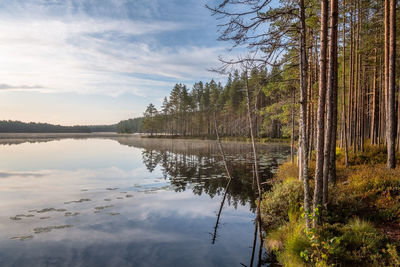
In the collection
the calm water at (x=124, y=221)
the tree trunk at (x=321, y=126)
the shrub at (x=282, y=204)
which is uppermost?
the tree trunk at (x=321, y=126)

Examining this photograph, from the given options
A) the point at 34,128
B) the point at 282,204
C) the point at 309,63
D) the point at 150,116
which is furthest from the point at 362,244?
the point at 34,128

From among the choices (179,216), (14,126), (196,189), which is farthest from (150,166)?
(14,126)

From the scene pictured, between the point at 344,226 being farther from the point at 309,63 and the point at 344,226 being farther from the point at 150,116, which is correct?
the point at 150,116

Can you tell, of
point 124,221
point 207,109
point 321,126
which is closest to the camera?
point 321,126

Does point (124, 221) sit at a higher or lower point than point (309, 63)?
lower

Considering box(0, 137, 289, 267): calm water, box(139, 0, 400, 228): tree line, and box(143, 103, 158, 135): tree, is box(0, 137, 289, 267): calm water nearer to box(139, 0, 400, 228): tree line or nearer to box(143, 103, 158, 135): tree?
box(139, 0, 400, 228): tree line

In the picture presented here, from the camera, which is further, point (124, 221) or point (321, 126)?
point (124, 221)

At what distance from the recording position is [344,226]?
7.11 meters

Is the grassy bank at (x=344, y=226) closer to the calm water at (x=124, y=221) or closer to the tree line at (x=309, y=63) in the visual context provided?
the tree line at (x=309, y=63)

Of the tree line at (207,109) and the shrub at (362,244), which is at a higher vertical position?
the tree line at (207,109)

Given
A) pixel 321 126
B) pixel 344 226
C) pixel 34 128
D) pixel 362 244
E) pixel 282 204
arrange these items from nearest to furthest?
pixel 362 244
pixel 321 126
pixel 344 226
pixel 282 204
pixel 34 128

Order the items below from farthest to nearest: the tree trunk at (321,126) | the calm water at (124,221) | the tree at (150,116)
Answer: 1. the tree at (150,116)
2. the calm water at (124,221)
3. the tree trunk at (321,126)

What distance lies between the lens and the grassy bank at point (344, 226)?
5734 mm

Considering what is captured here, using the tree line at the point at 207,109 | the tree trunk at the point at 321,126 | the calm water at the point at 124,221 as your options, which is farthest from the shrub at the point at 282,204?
the tree line at the point at 207,109
